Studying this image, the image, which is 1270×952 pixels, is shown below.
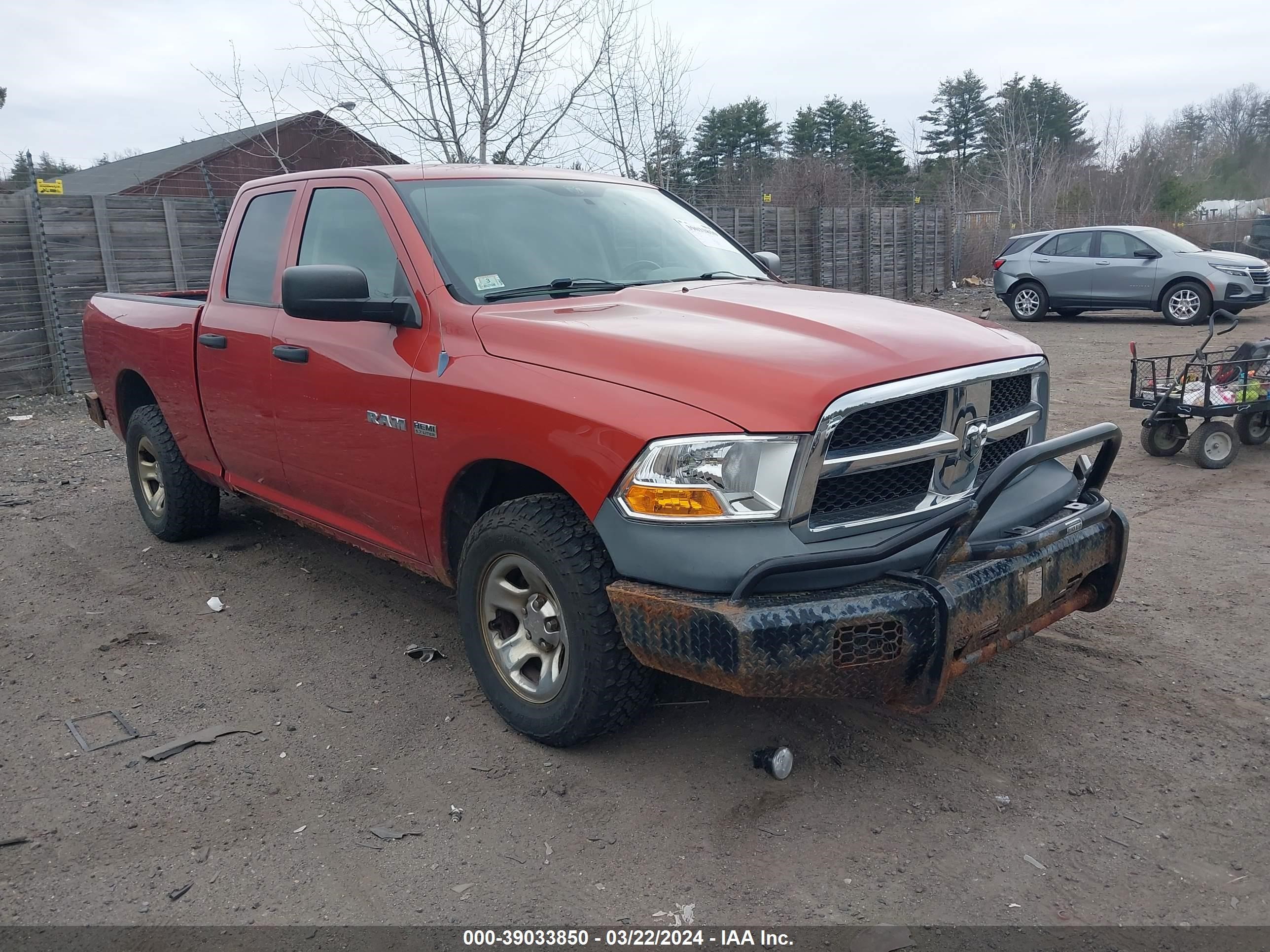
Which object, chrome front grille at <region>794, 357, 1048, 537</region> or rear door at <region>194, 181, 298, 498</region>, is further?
rear door at <region>194, 181, 298, 498</region>

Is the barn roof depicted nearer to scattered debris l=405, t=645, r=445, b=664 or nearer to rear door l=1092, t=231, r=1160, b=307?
rear door l=1092, t=231, r=1160, b=307

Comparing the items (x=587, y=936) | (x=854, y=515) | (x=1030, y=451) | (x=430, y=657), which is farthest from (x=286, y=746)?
(x=1030, y=451)

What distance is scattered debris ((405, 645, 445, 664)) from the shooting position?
4.20m

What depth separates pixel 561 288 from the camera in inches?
149

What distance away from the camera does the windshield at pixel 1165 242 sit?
1672 cm

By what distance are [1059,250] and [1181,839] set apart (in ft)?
55.4

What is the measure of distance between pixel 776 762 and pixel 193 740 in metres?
2.06

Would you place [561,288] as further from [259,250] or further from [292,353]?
[259,250]

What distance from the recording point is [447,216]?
3861 mm

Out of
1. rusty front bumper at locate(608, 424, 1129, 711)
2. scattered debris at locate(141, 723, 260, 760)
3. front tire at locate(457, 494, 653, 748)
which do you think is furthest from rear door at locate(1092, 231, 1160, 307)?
scattered debris at locate(141, 723, 260, 760)

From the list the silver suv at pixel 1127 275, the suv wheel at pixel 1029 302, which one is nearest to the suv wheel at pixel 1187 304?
the silver suv at pixel 1127 275

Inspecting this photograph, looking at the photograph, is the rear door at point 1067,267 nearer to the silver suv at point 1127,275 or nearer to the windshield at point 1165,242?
the silver suv at point 1127,275

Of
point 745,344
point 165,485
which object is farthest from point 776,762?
point 165,485

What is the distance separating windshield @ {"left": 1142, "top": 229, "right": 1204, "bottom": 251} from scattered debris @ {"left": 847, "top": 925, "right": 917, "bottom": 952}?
56.0ft
